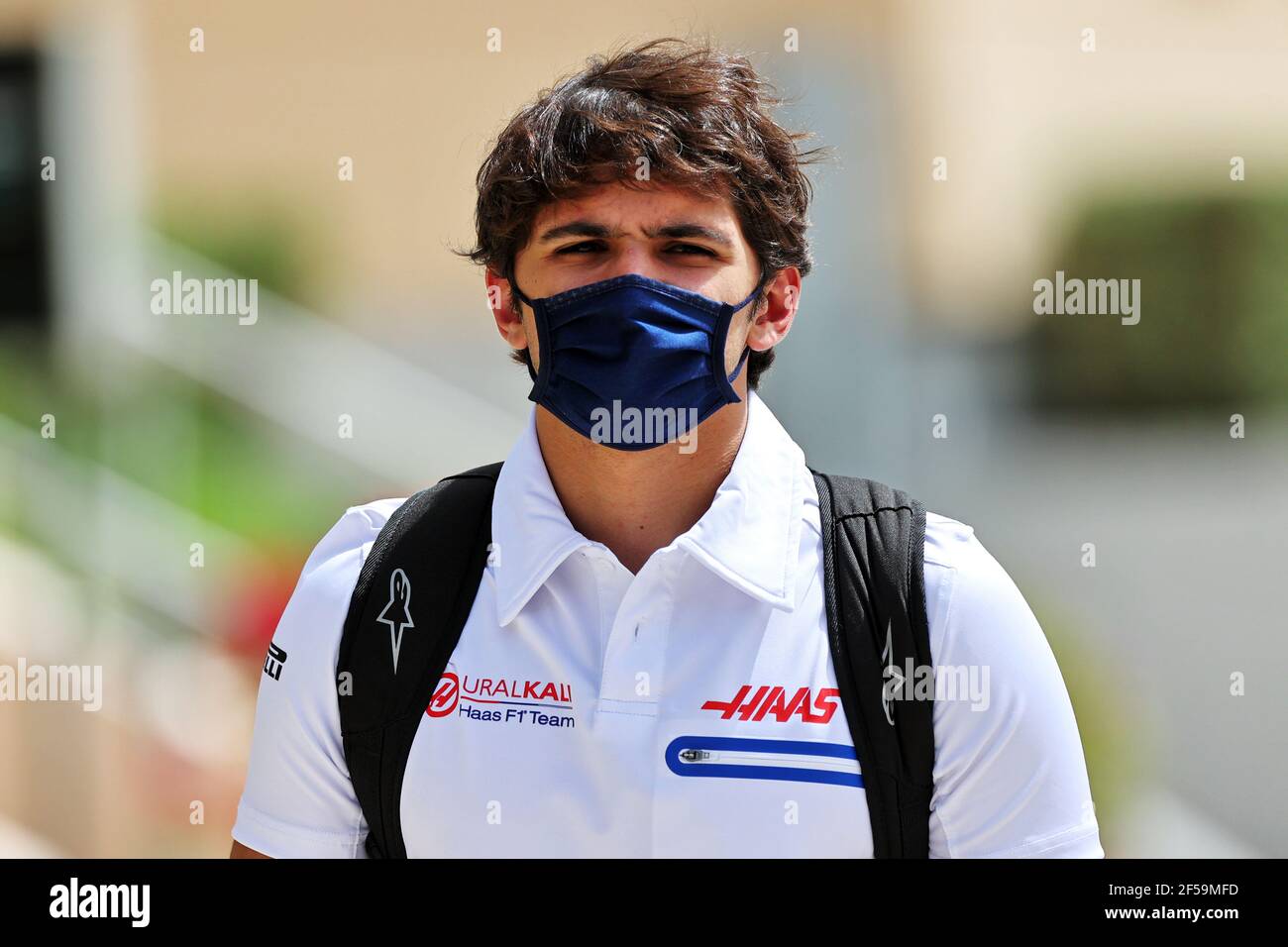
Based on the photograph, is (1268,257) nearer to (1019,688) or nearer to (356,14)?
(356,14)

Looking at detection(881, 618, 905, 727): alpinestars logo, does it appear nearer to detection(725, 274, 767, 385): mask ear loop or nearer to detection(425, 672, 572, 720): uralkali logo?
detection(425, 672, 572, 720): uralkali logo

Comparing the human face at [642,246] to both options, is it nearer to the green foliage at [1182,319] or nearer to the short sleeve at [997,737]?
the short sleeve at [997,737]

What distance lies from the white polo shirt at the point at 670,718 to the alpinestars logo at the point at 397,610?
78 mm

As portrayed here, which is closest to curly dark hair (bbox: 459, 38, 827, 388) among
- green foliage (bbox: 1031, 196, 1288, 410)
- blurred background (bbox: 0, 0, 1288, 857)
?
blurred background (bbox: 0, 0, 1288, 857)

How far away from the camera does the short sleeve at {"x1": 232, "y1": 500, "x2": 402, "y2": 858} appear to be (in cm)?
211

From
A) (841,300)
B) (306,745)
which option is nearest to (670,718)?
(306,745)

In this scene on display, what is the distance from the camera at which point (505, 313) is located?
246 cm

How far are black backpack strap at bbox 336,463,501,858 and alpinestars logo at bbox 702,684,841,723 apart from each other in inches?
17.5

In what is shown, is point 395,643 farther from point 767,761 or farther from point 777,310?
point 777,310

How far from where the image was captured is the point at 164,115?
630 cm

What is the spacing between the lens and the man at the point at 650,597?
2002 millimetres

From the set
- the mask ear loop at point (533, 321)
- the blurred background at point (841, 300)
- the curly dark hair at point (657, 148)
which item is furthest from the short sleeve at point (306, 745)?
the blurred background at point (841, 300)
